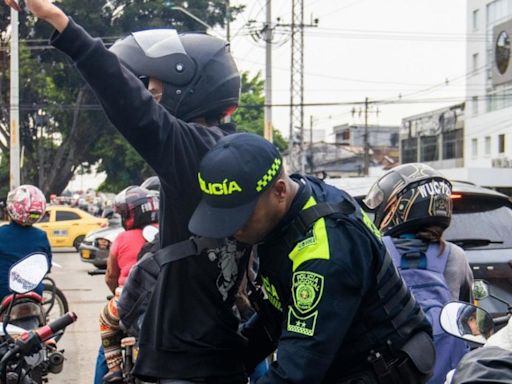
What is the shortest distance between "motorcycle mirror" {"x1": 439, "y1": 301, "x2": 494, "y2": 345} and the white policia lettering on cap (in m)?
0.74

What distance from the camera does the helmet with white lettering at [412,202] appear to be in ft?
10.8

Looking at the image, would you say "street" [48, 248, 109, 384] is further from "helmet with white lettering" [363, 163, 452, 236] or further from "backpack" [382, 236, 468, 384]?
"backpack" [382, 236, 468, 384]

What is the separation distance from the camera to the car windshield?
217 inches

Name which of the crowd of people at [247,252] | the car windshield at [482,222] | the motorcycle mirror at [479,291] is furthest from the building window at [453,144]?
the crowd of people at [247,252]

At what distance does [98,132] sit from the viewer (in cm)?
4025

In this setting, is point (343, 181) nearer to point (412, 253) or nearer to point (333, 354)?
point (412, 253)

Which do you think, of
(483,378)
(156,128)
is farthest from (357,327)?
(156,128)

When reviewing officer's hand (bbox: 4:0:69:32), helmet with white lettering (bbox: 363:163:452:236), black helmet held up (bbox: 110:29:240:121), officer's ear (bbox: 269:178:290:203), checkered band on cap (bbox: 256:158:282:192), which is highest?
officer's hand (bbox: 4:0:69:32)

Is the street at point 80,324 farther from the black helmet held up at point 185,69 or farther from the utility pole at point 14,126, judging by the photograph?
the utility pole at point 14,126

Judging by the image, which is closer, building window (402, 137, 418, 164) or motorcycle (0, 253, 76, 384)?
motorcycle (0, 253, 76, 384)

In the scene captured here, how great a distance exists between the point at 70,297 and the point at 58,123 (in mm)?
28134

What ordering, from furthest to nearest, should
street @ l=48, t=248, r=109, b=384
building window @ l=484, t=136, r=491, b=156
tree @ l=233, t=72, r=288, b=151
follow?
1. building window @ l=484, t=136, r=491, b=156
2. tree @ l=233, t=72, r=288, b=151
3. street @ l=48, t=248, r=109, b=384

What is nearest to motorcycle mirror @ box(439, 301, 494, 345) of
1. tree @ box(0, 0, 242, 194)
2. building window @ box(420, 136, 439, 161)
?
tree @ box(0, 0, 242, 194)

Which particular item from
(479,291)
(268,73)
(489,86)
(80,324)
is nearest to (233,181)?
(479,291)
